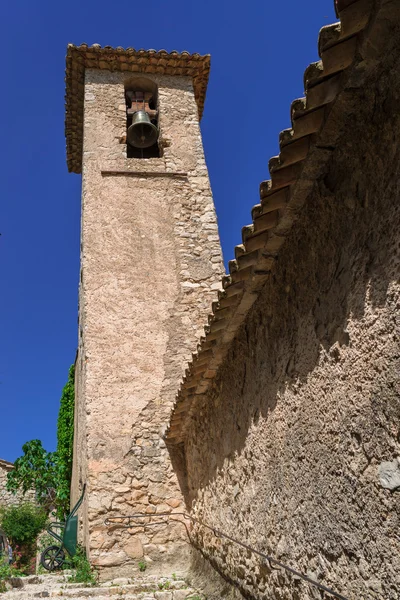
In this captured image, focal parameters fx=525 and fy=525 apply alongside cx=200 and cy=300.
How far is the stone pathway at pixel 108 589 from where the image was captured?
173 inches

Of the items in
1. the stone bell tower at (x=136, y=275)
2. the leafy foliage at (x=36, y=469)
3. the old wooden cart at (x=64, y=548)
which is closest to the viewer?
the stone bell tower at (x=136, y=275)

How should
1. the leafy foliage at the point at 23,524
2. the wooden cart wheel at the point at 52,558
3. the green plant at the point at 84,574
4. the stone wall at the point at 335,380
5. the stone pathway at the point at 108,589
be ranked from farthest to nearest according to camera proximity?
the leafy foliage at the point at 23,524 < the wooden cart wheel at the point at 52,558 < the green plant at the point at 84,574 < the stone pathway at the point at 108,589 < the stone wall at the point at 335,380

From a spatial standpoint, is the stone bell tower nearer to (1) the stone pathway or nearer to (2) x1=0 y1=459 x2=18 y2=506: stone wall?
(1) the stone pathway

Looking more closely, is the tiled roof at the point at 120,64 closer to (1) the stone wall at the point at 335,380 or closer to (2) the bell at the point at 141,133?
(2) the bell at the point at 141,133

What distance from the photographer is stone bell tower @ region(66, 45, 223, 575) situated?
5875 mm

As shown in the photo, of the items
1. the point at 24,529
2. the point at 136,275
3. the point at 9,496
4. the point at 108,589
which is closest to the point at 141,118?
the point at 136,275

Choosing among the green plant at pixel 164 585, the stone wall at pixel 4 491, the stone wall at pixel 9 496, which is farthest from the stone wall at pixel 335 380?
the stone wall at pixel 4 491

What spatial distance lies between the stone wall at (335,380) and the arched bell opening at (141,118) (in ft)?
18.9

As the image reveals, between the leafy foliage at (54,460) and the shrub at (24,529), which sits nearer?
the leafy foliage at (54,460)

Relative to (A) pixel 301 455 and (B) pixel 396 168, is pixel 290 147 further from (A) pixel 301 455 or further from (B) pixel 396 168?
(A) pixel 301 455

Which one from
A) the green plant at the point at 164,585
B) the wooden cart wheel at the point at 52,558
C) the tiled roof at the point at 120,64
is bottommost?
the green plant at the point at 164,585

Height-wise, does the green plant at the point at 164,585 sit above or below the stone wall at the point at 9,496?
below

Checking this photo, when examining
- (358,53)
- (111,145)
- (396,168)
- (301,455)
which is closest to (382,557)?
(301,455)

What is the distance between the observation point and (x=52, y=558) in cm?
653
